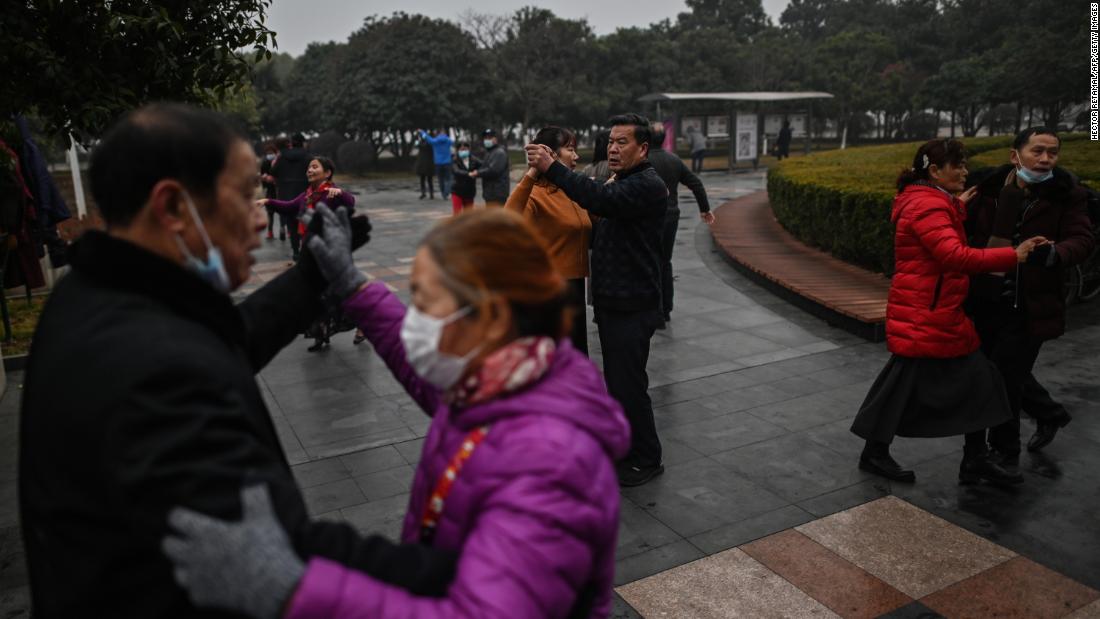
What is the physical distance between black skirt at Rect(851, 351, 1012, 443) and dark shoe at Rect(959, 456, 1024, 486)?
28 centimetres

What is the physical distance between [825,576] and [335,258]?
2617 mm

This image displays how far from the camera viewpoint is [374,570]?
1285mm

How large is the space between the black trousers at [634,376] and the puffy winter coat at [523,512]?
2.97m

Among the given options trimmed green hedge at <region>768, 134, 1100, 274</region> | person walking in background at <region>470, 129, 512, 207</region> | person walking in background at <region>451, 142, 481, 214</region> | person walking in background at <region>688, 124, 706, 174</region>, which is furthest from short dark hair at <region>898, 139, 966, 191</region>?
person walking in background at <region>688, 124, 706, 174</region>

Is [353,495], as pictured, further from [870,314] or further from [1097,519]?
[870,314]

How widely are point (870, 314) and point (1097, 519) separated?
338 centimetres

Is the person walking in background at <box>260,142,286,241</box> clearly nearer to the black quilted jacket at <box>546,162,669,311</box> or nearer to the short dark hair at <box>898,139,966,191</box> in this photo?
the black quilted jacket at <box>546,162,669,311</box>

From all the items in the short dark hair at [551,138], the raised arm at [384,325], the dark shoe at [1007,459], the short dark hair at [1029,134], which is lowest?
the dark shoe at [1007,459]

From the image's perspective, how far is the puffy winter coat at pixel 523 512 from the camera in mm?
1240

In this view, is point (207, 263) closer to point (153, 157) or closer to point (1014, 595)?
point (153, 157)

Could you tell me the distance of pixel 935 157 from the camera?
4160 millimetres

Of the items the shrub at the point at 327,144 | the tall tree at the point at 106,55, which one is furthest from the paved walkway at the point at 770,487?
the shrub at the point at 327,144

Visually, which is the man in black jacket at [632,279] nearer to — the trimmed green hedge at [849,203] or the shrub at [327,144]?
the trimmed green hedge at [849,203]

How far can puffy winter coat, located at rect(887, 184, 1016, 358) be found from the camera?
4.09 meters
